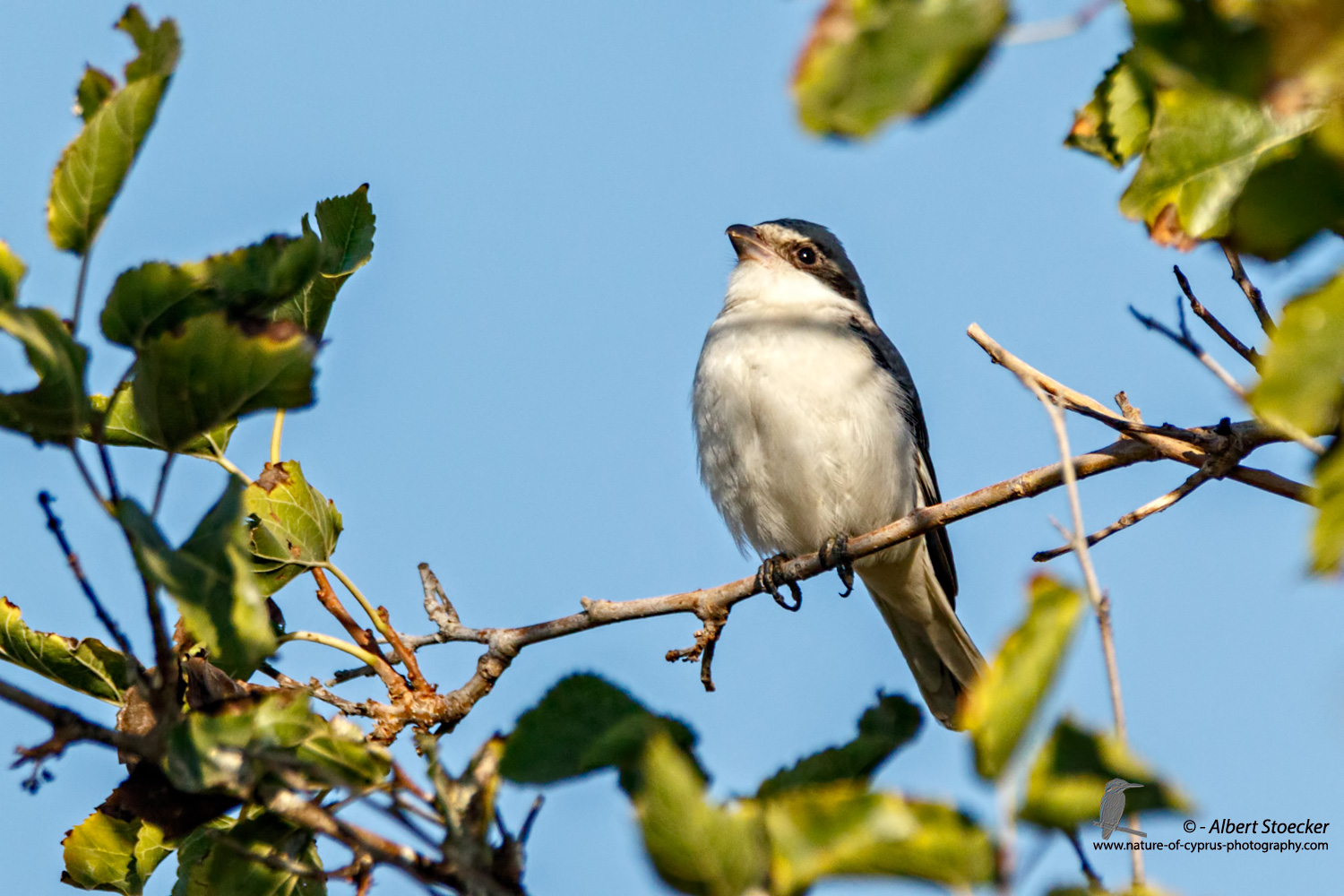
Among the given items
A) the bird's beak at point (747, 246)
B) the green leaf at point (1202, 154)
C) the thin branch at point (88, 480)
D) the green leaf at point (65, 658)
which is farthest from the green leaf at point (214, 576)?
the bird's beak at point (747, 246)

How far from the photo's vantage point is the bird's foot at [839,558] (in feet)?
20.3

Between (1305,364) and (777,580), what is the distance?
6.05 meters

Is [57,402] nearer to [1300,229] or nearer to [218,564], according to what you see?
[218,564]

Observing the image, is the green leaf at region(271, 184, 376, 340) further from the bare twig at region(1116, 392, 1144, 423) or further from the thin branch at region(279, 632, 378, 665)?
the bare twig at region(1116, 392, 1144, 423)

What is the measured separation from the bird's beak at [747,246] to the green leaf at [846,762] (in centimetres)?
673

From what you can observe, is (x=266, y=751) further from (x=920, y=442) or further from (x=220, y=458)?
(x=920, y=442)

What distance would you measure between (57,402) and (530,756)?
1.01 metres

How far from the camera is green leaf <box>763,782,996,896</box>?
1.50 meters

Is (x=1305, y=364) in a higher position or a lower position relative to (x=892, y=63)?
lower

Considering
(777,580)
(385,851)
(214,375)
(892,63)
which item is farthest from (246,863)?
(777,580)

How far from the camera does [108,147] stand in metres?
2.21

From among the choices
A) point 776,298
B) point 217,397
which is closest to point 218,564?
point 217,397

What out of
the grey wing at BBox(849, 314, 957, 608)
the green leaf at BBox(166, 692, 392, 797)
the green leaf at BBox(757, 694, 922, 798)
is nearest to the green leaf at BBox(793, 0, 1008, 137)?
the green leaf at BBox(757, 694, 922, 798)

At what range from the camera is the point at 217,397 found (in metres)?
2.25
